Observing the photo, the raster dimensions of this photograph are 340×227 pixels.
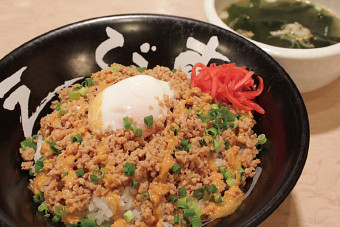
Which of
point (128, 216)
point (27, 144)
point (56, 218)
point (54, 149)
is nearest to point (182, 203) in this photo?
point (128, 216)

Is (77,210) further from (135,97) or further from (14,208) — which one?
(135,97)

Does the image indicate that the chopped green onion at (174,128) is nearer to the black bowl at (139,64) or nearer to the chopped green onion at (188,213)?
the chopped green onion at (188,213)

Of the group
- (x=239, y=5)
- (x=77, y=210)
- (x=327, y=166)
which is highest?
(x=239, y=5)

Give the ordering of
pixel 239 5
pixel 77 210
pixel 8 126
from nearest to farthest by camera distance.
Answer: pixel 77 210
pixel 8 126
pixel 239 5

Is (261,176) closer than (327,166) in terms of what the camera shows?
Yes

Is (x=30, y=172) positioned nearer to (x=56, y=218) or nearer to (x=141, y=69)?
(x=56, y=218)

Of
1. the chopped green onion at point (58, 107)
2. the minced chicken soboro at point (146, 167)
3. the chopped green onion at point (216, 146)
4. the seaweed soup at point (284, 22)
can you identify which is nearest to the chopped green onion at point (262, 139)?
the minced chicken soboro at point (146, 167)

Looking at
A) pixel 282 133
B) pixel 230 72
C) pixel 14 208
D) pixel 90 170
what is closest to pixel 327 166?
pixel 282 133
